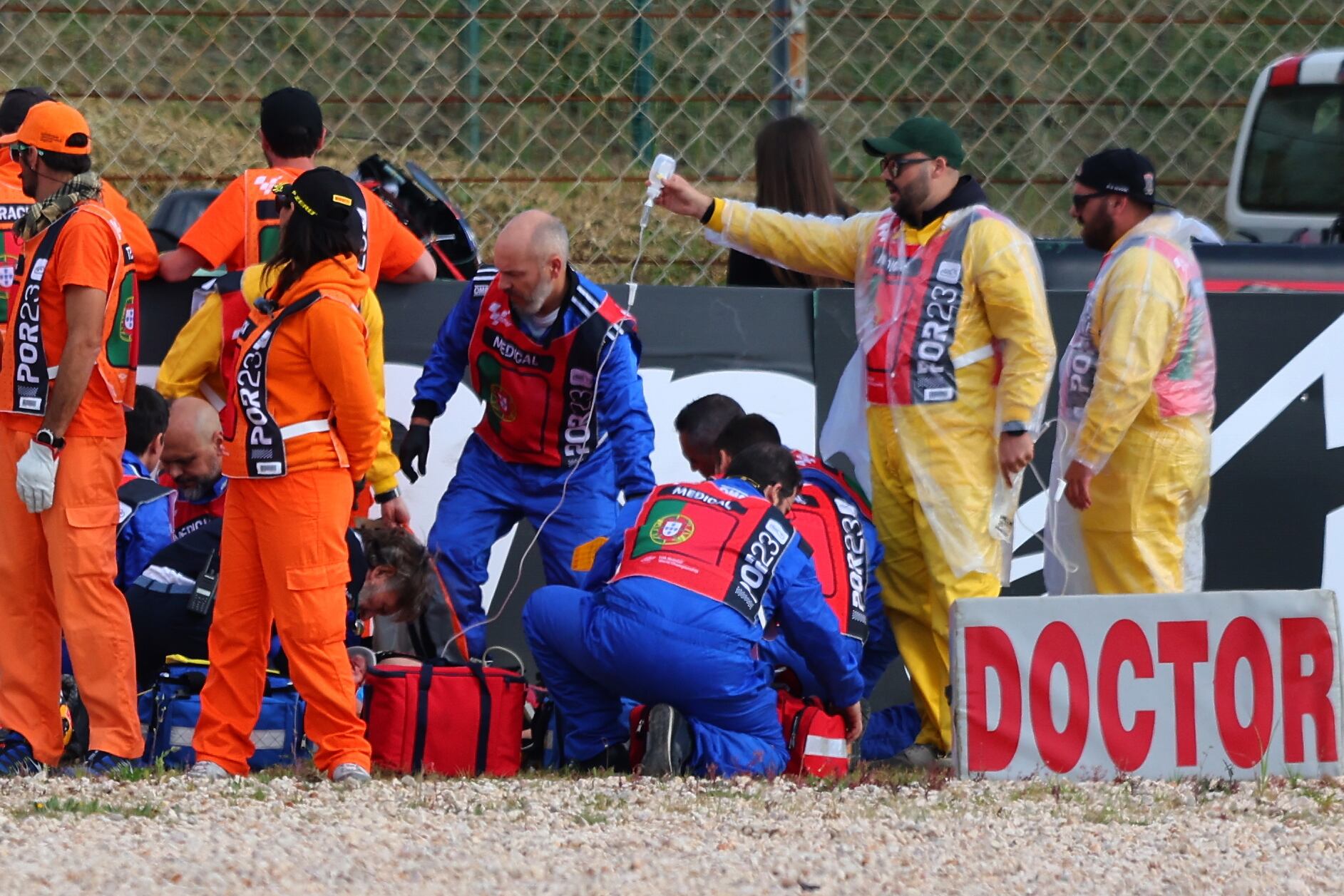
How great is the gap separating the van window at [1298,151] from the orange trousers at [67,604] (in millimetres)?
6526

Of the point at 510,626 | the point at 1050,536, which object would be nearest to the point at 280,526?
the point at 510,626

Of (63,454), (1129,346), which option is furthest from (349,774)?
(1129,346)

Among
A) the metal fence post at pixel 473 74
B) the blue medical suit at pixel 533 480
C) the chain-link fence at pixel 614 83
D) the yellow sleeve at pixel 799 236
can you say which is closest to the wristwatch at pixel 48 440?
the blue medical suit at pixel 533 480

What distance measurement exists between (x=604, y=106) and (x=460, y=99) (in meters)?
0.61

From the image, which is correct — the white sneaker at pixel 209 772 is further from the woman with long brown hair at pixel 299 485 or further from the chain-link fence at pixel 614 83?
the chain-link fence at pixel 614 83

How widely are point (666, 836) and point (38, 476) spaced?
1.93 metres

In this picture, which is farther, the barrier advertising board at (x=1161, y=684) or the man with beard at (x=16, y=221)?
the man with beard at (x=16, y=221)

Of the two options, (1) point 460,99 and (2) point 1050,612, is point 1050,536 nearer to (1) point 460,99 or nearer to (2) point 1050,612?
(2) point 1050,612

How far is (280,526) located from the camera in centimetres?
492

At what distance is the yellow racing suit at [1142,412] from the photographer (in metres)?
5.64

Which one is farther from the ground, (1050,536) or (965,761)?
(1050,536)

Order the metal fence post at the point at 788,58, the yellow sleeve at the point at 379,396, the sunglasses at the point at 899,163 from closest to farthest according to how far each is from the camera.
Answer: the sunglasses at the point at 899,163 → the yellow sleeve at the point at 379,396 → the metal fence post at the point at 788,58

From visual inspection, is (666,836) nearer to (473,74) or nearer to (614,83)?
(614,83)

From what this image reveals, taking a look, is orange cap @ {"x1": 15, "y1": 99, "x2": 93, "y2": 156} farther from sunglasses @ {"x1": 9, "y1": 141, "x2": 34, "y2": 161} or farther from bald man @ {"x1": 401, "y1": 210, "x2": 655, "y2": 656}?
bald man @ {"x1": 401, "y1": 210, "x2": 655, "y2": 656}
